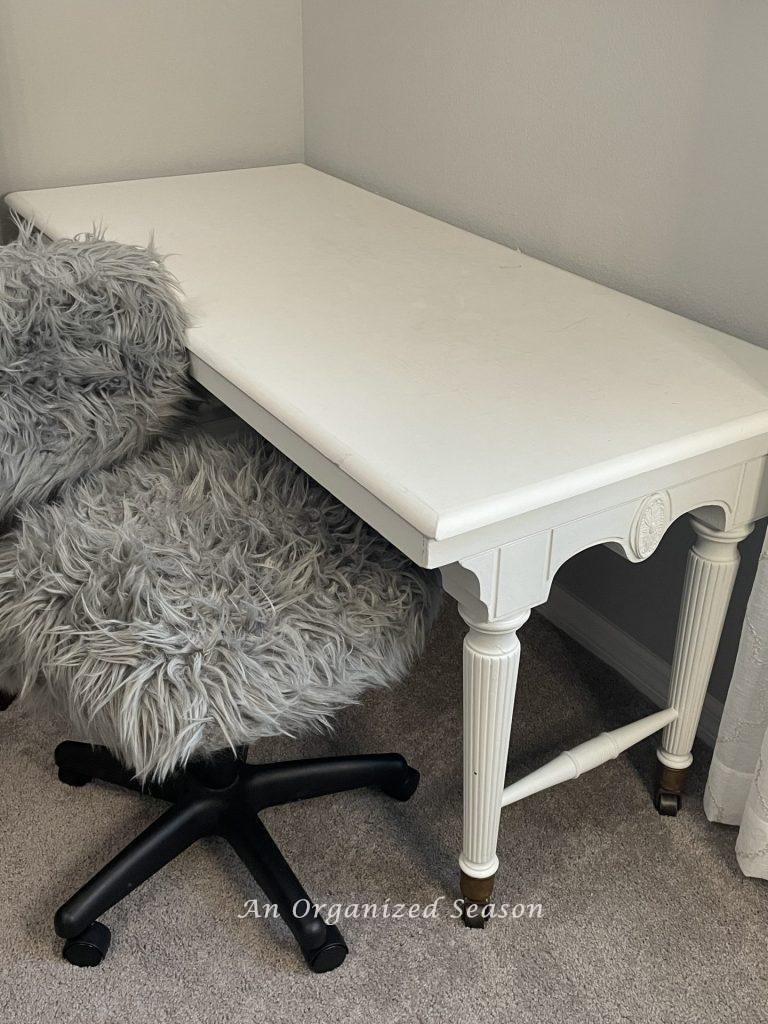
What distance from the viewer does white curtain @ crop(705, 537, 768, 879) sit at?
1.10m

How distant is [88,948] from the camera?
3.64 ft

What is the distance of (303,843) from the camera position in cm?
129

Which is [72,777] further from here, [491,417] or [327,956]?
[491,417]

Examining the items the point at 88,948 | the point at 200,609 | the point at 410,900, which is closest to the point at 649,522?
the point at 200,609

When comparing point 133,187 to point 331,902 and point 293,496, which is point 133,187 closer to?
point 293,496

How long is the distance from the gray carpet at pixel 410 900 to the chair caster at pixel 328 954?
1 cm

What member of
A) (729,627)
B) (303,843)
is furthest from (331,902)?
(729,627)

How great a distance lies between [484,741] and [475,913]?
11.0 inches

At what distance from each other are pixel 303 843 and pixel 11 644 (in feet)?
1.66

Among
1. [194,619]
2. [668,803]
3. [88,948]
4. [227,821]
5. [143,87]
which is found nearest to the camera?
[194,619]

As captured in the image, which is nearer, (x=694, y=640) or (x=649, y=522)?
(x=649, y=522)

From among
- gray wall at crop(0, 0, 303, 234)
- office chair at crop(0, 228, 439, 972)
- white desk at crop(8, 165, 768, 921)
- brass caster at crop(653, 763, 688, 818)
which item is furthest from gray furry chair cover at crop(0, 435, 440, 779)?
gray wall at crop(0, 0, 303, 234)

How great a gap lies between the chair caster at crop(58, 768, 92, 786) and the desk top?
0.65 meters

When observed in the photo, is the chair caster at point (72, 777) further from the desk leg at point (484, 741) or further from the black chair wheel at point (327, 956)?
the desk leg at point (484, 741)
